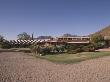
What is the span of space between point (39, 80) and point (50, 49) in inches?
1387

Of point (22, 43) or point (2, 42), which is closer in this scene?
point (2, 42)

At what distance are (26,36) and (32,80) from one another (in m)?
156

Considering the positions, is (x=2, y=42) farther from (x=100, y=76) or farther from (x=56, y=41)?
(x=100, y=76)

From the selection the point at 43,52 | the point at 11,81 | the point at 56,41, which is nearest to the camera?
the point at 11,81

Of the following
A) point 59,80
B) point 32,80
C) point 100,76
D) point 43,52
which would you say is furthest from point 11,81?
point 43,52

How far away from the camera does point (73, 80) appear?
1880cm

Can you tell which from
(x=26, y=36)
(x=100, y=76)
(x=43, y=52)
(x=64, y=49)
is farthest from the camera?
(x=26, y=36)

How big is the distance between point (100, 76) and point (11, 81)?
7.06m

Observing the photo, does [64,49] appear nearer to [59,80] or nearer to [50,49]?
[50,49]

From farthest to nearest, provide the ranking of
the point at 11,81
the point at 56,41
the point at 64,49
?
the point at 56,41 < the point at 64,49 < the point at 11,81

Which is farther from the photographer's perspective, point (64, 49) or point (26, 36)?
point (26, 36)

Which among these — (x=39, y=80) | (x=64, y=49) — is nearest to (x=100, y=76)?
(x=39, y=80)

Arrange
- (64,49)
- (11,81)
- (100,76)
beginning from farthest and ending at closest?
(64,49) → (100,76) → (11,81)

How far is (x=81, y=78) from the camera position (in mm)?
19578
